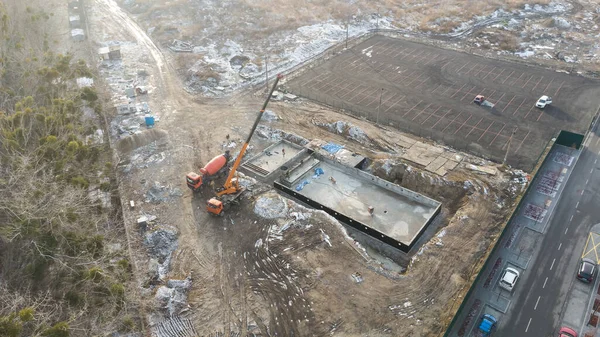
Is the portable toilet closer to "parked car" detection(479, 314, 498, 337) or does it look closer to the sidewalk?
the sidewalk

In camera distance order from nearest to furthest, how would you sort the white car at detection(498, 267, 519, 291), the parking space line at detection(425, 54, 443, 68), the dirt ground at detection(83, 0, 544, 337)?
the dirt ground at detection(83, 0, 544, 337) → the white car at detection(498, 267, 519, 291) → the parking space line at detection(425, 54, 443, 68)

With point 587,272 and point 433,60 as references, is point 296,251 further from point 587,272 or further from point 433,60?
point 433,60

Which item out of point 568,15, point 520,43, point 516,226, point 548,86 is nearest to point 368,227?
point 516,226

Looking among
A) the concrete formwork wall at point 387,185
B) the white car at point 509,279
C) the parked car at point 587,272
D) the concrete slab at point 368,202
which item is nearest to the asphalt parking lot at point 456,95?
the concrete formwork wall at point 387,185

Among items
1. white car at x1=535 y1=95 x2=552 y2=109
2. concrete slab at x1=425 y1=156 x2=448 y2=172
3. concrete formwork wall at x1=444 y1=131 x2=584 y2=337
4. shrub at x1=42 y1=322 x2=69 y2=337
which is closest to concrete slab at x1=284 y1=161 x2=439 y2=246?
concrete slab at x1=425 y1=156 x2=448 y2=172

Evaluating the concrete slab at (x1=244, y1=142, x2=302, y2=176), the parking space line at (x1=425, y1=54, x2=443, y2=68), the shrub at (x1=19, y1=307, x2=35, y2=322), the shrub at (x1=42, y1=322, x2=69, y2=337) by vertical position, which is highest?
the shrub at (x1=19, y1=307, x2=35, y2=322)

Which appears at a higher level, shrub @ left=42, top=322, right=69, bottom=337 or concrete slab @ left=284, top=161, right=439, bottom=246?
shrub @ left=42, top=322, right=69, bottom=337

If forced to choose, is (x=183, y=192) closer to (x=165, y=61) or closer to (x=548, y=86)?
(x=165, y=61)
